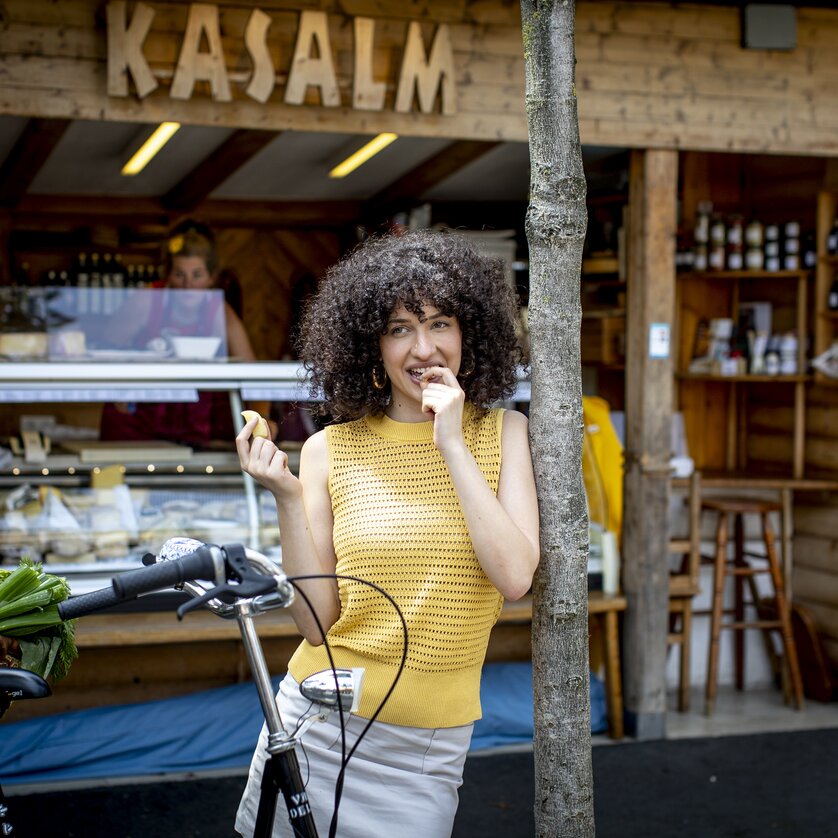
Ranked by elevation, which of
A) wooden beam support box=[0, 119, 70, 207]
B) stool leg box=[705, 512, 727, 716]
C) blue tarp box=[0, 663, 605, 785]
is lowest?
blue tarp box=[0, 663, 605, 785]

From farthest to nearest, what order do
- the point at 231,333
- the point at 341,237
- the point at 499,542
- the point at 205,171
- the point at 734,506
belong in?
1. the point at 341,237
2. the point at 205,171
3. the point at 734,506
4. the point at 231,333
5. the point at 499,542

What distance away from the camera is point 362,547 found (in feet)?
7.30

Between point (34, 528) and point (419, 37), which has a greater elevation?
point (419, 37)

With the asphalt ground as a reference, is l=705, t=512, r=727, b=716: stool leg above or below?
above

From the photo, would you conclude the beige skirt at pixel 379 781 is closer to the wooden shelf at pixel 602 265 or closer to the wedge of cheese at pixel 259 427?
the wedge of cheese at pixel 259 427

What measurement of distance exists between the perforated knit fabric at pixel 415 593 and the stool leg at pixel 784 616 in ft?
12.1

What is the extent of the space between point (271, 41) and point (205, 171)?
7.20 ft

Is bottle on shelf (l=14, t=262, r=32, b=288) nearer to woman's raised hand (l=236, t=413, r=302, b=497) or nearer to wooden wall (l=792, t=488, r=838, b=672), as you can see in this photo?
wooden wall (l=792, t=488, r=838, b=672)

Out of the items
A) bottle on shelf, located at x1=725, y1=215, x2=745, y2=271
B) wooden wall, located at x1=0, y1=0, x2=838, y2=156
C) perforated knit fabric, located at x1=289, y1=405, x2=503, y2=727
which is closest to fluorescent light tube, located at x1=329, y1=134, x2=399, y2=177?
wooden wall, located at x1=0, y1=0, x2=838, y2=156

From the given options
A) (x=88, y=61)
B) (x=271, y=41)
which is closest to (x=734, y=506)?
(x=271, y=41)

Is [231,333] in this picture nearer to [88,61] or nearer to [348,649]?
[88,61]

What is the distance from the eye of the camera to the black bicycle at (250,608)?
66.5 inches

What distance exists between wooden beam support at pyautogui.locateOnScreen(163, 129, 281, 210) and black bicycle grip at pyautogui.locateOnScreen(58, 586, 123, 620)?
4.11 metres

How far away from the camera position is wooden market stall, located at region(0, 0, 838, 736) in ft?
13.9
